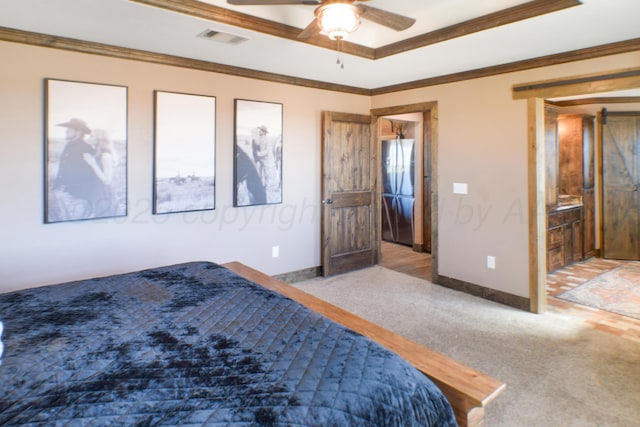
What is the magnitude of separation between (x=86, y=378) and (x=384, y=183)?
624 centimetres

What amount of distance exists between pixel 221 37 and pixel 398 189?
4.42 meters

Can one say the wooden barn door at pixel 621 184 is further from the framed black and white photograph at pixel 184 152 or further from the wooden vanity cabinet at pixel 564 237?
the framed black and white photograph at pixel 184 152

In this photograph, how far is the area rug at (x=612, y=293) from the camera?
3.71 m

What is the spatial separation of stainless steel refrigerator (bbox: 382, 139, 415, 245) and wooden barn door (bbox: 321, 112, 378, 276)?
4.84ft

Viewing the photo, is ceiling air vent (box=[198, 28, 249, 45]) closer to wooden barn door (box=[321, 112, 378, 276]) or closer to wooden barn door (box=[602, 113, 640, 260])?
wooden barn door (box=[321, 112, 378, 276])

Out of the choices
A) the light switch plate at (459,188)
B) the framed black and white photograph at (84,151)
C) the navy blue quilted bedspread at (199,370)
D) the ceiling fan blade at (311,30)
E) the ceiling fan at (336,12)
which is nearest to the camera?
the navy blue quilted bedspread at (199,370)

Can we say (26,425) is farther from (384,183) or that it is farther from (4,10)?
(384,183)

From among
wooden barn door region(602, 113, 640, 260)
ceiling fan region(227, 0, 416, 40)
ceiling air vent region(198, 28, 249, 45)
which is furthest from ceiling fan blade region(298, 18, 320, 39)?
wooden barn door region(602, 113, 640, 260)

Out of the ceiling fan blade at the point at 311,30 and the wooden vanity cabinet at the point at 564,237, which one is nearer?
the ceiling fan blade at the point at 311,30

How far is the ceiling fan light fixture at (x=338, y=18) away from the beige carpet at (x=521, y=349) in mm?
2262

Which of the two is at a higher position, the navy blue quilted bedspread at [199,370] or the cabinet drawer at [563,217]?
the cabinet drawer at [563,217]

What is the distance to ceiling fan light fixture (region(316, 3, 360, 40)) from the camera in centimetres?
203

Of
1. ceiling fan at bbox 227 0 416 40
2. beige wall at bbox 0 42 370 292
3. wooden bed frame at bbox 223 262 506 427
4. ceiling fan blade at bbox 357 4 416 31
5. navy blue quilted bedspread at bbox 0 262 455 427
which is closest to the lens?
navy blue quilted bedspread at bbox 0 262 455 427

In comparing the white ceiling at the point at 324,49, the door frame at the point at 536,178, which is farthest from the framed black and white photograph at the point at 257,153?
the door frame at the point at 536,178
